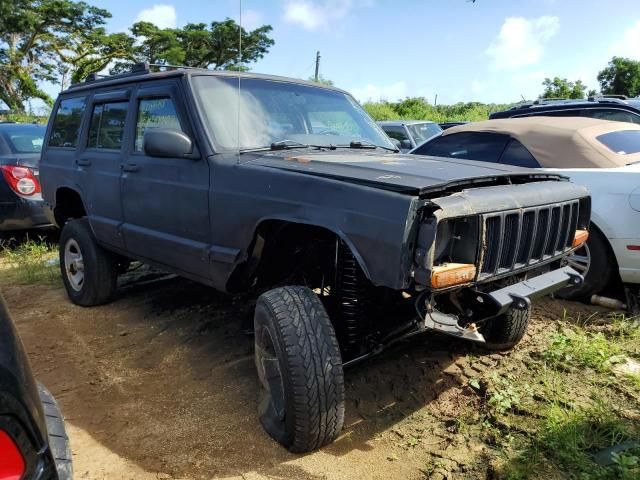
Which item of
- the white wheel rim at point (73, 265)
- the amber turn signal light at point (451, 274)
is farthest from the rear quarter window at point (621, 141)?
Answer: the white wheel rim at point (73, 265)

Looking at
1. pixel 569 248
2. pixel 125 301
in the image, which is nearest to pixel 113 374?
pixel 125 301

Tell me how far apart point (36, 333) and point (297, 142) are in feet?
9.16

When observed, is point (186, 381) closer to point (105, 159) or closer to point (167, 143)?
point (167, 143)

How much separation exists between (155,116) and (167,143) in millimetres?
810

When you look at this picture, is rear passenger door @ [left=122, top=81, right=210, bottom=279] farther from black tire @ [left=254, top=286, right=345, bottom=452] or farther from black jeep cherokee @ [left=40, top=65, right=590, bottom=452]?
black tire @ [left=254, top=286, right=345, bottom=452]

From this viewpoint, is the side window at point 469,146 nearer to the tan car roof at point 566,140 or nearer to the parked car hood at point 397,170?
the tan car roof at point 566,140

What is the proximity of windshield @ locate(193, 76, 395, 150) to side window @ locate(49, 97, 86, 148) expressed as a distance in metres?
1.94

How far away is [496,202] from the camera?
2500 millimetres

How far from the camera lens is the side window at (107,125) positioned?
14.1ft

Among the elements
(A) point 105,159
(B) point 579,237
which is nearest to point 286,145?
(A) point 105,159

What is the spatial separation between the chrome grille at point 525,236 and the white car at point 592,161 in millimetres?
1265

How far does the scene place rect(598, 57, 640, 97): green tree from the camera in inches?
1563

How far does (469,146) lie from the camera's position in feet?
17.8

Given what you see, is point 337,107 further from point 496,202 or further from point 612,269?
point 612,269
